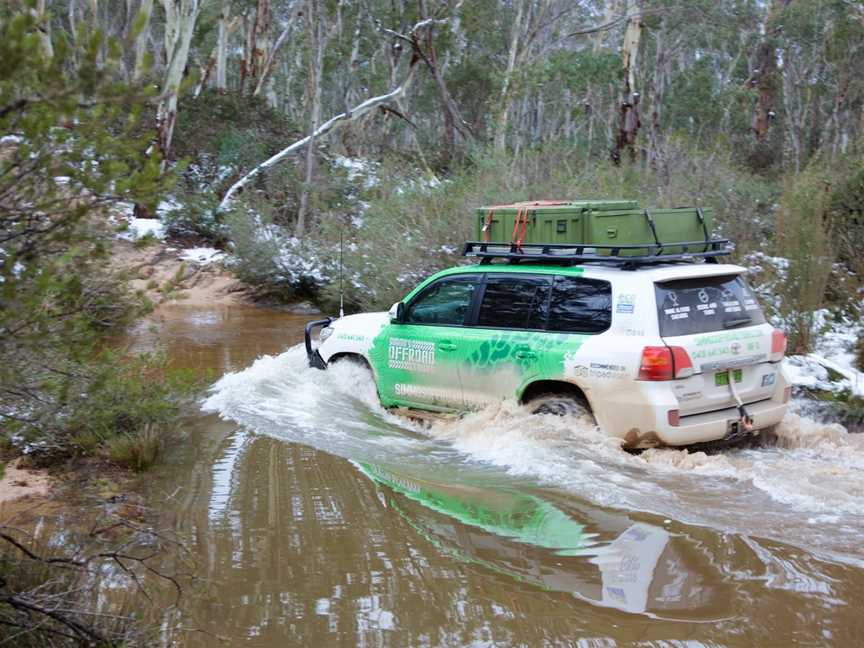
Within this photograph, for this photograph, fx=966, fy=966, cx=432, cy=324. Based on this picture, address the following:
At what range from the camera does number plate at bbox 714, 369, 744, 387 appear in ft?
23.2

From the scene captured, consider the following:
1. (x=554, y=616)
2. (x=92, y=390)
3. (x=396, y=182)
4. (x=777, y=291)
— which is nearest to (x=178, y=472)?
(x=92, y=390)

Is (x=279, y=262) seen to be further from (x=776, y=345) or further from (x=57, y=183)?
(x=57, y=183)

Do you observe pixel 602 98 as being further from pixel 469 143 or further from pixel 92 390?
pixel 92 390

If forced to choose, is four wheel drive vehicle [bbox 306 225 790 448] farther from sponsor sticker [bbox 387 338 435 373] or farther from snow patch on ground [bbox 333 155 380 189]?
snow patch on ground [bbox 333 155 380 189]

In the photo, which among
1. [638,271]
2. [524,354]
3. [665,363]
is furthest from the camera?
[524,354]

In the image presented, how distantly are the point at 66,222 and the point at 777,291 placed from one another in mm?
8317

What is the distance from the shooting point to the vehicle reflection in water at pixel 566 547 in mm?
4902

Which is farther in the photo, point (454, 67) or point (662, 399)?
point (454, 67)

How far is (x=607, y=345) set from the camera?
706 cm

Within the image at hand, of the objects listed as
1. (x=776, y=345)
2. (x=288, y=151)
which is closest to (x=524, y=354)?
(x=776, y=345)

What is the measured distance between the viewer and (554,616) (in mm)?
4691

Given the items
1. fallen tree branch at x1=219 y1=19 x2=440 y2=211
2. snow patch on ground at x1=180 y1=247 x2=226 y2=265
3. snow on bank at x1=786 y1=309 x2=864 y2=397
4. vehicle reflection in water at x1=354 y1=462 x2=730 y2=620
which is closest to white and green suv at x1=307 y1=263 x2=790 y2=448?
vehicle reflection in water at x1=354 y1=462 x2=730 y2=620

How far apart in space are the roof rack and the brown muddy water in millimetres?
1297

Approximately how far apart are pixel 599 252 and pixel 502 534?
2.79 meters
